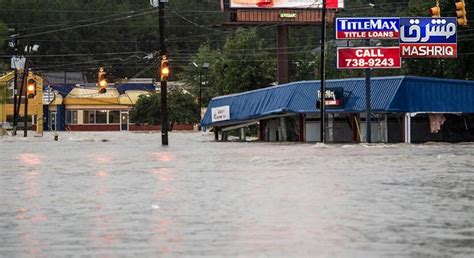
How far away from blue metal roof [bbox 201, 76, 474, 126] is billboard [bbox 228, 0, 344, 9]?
2045 centimetres

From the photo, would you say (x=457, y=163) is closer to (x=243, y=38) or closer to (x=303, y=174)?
(x=303, y=174)

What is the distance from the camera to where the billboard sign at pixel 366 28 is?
5791cm

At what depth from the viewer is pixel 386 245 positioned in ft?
41.7

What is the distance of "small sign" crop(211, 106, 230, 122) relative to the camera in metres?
70.1

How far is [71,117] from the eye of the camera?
135 metres


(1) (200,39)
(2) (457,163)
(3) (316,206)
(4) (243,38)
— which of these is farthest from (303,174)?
(1) (200,39)

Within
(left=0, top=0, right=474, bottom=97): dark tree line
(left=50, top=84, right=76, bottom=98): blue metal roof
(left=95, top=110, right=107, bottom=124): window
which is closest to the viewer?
(left=50, top=84, right=76, bottom=98): blue metal roof

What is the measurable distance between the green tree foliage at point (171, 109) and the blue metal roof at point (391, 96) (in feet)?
193

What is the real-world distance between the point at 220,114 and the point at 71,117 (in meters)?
67.1

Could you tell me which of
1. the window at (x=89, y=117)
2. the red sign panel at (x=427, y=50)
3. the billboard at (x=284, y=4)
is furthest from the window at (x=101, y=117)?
the red sign panel at (x=427, y=50)

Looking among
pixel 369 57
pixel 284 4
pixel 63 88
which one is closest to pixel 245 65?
pixel 284 4

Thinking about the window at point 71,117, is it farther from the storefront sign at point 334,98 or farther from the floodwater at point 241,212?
the floodwater at point 241,212

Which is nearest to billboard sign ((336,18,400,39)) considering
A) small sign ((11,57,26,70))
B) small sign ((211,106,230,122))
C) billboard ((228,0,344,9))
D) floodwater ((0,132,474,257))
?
small sign ((211,106,230,122))

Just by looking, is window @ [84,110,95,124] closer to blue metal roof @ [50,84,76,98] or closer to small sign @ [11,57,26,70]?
blue metal roof @ [50,84,76,98]
